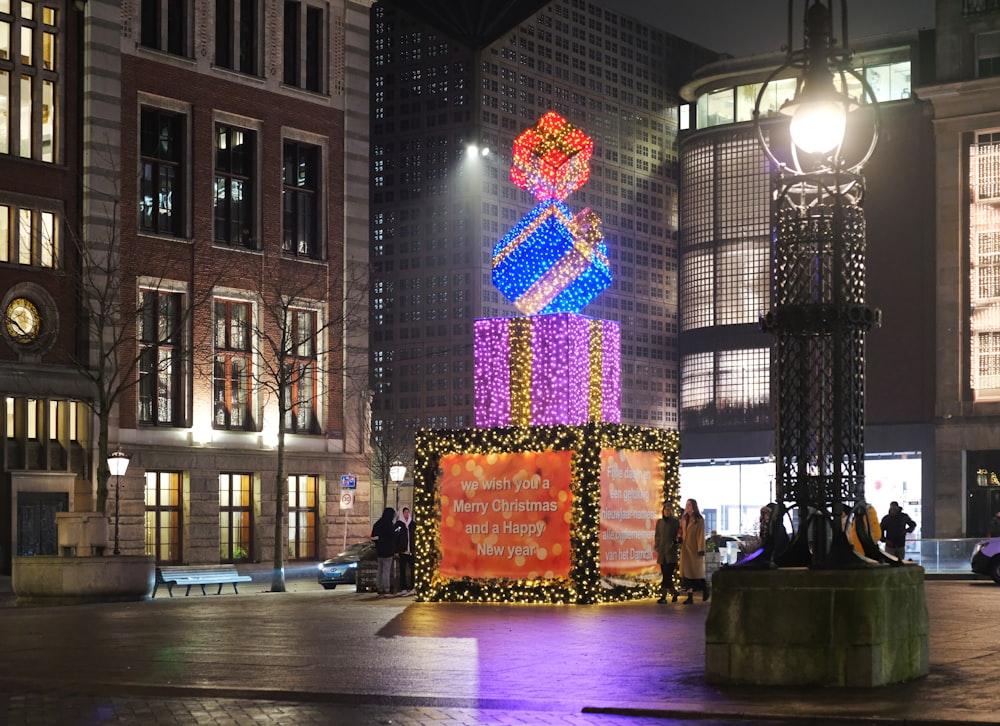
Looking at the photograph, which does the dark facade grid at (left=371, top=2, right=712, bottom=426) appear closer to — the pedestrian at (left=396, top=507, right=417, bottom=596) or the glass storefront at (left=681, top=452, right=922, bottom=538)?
the glass storefront at (left=681, top=452, right=922, bottom=538)

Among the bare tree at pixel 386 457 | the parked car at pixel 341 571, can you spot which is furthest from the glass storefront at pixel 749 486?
the parked car at pixel 341 571

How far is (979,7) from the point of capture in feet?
259

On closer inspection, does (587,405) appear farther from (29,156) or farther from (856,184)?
(29,156)

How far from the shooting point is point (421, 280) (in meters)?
185

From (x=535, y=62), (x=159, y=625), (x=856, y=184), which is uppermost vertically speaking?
(x=535, y=62)

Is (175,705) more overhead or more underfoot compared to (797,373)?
more underfoot

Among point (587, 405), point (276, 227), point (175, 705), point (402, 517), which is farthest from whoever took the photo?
point (276, 227)

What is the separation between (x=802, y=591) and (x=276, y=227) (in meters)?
44.2

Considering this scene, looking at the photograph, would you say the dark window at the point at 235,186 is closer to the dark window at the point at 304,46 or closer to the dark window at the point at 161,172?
the dark window at the point at 161,172

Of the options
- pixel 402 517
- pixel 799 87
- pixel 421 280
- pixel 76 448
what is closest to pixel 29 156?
pixel 76 448

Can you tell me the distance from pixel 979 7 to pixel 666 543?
5784 centimetres

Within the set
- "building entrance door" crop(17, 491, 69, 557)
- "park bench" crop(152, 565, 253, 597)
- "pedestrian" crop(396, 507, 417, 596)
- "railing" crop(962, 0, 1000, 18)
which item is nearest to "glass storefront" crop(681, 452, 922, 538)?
"railing" crop(962, 0, 1000, 18)

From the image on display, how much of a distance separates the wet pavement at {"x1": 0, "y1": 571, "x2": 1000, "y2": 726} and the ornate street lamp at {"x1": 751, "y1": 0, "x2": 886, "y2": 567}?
1.59 meters

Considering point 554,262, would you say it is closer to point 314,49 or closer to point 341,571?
point 341,571
